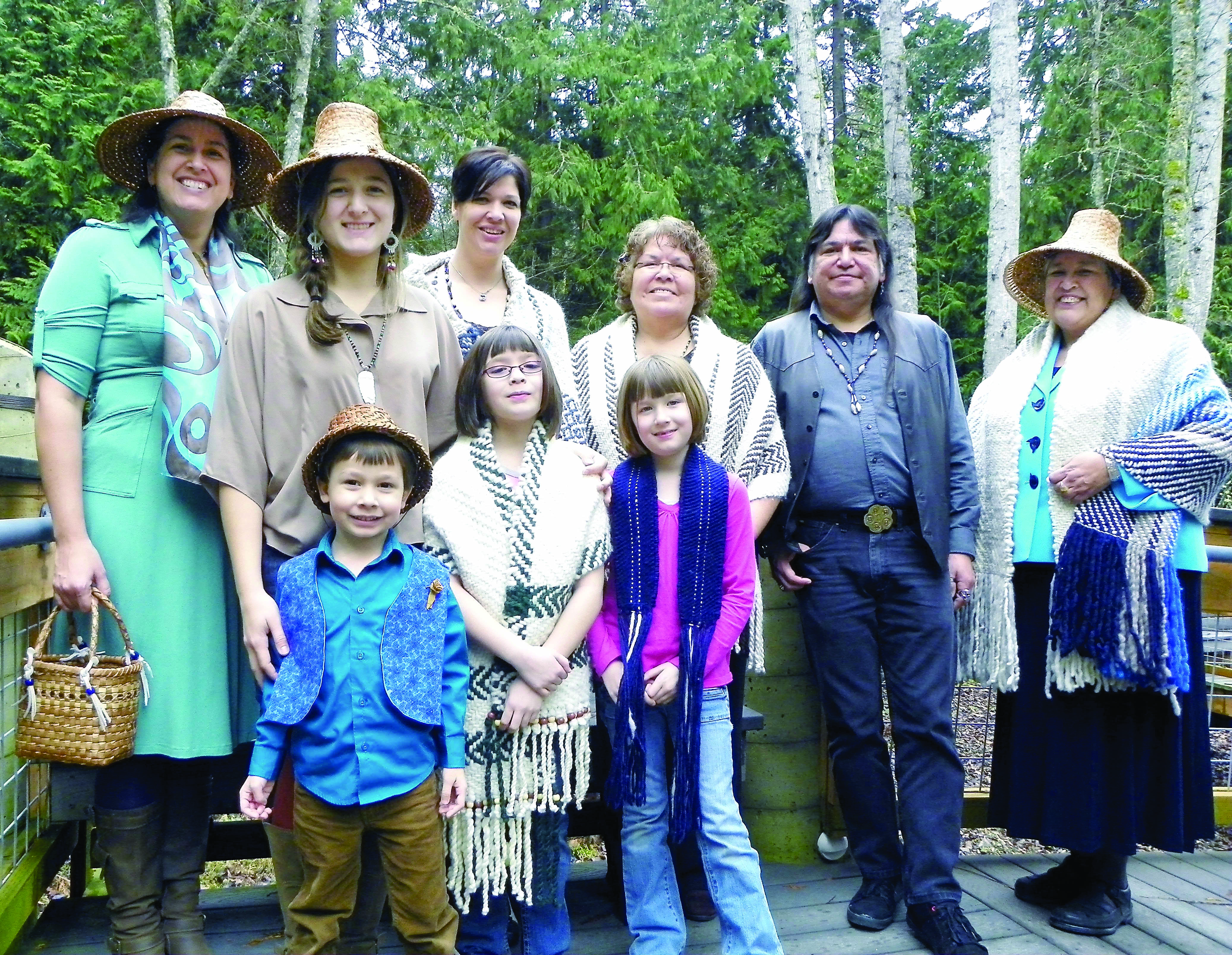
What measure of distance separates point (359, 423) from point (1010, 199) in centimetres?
871

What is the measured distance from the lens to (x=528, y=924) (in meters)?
2.62

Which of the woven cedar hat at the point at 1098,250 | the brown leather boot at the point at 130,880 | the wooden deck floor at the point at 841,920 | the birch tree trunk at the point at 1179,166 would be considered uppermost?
the birch tree trunk at the point at 1179,166

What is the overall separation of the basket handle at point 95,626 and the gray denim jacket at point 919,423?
5.98 ft

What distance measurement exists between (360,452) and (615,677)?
0.90 m

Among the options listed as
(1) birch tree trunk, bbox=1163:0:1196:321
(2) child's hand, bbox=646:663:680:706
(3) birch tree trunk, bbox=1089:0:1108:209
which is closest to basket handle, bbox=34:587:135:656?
(2) child's hand, bbox=646:663:680:706

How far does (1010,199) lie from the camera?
30.8 ft

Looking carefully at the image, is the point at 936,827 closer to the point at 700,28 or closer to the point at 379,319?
the point at 379,319

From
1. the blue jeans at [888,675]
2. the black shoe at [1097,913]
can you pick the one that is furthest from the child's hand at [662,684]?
the black shoe at [1097,913]

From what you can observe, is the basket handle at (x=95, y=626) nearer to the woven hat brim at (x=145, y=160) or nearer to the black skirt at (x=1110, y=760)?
the woven hat brim at (x=145, y=160)

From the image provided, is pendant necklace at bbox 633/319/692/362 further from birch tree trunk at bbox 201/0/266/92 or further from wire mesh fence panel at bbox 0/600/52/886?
birch tree trunk at bbox 201/0/266/92

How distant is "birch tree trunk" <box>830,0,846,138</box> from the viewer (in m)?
16.9

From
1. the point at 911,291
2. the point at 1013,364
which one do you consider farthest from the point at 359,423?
the point at 911,291

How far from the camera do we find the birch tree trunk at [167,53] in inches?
414

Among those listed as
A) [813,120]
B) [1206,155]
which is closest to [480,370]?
[813,120]
